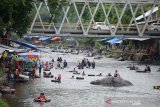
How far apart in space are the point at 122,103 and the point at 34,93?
782 cm

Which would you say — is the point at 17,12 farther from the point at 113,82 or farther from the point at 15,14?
the point at 113,82

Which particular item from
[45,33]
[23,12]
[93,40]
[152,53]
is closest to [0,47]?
[23,12]

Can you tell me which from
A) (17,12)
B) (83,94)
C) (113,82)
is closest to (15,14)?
(17,12)

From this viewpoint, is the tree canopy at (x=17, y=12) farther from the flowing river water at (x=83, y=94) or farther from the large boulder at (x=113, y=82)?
the large boulder at (x=113, y=82)

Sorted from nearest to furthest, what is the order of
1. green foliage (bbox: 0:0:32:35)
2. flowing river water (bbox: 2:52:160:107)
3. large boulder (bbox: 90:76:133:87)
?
flowing river water (bbox: 2:52:160:107), green foliage (bbox: 0:0:32:35), large boulder (bbox: 90:76:133:87)

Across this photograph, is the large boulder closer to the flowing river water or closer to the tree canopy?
the flowing river water

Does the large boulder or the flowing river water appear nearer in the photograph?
the flowing river water

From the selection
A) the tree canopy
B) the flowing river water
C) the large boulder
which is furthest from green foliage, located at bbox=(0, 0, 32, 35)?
the large boulder

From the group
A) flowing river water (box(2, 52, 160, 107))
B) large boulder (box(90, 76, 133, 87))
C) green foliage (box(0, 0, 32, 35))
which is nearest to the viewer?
flowing river water (box(2, 52, 160, 107))

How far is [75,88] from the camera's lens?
4378cm

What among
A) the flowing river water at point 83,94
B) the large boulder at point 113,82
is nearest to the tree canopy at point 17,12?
the flowing river water at point 83,94

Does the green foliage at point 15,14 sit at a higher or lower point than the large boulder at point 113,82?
higher

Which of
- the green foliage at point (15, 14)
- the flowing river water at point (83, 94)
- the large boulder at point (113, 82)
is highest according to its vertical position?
the green foliage at point (15, 14)

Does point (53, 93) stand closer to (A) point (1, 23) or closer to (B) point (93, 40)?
(A) point (1, 23)
